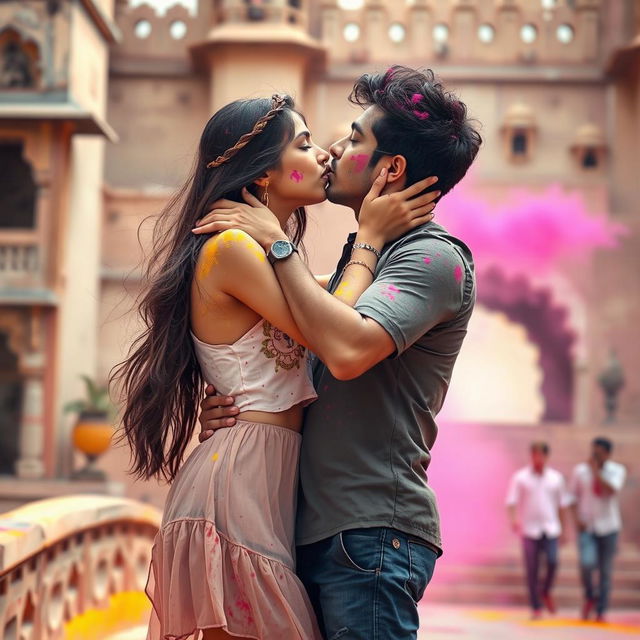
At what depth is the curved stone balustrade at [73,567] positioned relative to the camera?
3836 mm

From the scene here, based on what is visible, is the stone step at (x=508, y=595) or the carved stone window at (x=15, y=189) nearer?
the stone step at (x=508, y=595)

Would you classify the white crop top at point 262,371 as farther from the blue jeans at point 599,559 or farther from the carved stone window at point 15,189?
the carved stone window at point 15,189

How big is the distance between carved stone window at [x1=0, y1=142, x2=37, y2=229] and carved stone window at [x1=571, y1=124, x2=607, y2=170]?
26.8ft

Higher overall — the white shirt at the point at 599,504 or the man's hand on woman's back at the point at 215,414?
the man's hand on woman's back at the point at 215,414

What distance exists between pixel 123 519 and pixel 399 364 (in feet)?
11.4

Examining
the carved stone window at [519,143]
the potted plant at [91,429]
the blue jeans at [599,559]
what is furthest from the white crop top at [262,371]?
the carved stone window at [519,143]

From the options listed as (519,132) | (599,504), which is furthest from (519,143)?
(599,504)

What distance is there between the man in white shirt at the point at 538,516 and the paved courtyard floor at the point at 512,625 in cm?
33

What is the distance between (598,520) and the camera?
35.4 ft

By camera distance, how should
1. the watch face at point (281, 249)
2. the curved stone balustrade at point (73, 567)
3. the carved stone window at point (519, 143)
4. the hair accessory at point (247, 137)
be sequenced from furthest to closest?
the carved stone window at point (519, 143)
the curved stone balustrade at point (73, 567)
the hair accessory at point (247, 137)
the watch face at point (281, 249)

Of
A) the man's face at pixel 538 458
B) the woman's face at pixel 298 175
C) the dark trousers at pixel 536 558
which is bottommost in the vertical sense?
the dark trousers at pixel 536 558

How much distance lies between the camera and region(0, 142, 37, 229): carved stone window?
52.5 feet

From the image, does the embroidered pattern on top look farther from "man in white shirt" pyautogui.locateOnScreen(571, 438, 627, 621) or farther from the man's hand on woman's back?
"man in white shirt" pyautogui.locateOnScreen(571, 438, 627, 621)

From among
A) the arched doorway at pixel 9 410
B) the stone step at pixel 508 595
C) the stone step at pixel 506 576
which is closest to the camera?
the stone step at pixel 508 595
